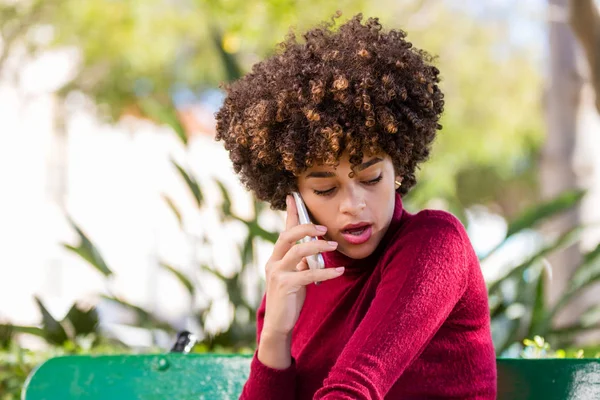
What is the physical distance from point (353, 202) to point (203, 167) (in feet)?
54.2

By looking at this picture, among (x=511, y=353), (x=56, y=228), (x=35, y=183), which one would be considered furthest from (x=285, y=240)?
(x=35, y=183)

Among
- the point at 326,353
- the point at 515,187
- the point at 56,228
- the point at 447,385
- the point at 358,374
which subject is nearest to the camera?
the point at 358,374

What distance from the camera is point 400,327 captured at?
5.46 ft

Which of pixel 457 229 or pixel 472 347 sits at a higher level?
pixel 457 229

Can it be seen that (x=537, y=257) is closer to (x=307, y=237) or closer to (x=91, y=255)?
(x=91, y=255)

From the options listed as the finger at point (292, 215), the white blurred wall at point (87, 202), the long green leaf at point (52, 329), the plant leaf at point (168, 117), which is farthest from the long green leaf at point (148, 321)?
the white blurred wall at point (87, 202)

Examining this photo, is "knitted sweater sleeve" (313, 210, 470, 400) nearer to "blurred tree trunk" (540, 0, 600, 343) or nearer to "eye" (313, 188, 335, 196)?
"eye" (313, 188, 335, 196)

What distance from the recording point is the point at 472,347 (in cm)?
183

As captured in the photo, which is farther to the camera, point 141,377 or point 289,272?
point 141,377

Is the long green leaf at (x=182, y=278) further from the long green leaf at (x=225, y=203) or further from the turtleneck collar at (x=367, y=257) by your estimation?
the turtleneck collar at (x=367, y=257)

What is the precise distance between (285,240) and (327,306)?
0.24 metres

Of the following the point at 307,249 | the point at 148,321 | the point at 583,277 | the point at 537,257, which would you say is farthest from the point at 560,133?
the point at 307,249

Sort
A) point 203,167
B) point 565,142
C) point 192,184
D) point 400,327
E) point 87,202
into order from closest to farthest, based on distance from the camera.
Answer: point 400,327, point 192,184, point 565,142, point 203,167, point 87,202

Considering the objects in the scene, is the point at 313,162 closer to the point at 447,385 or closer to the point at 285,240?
the point at 285,240
